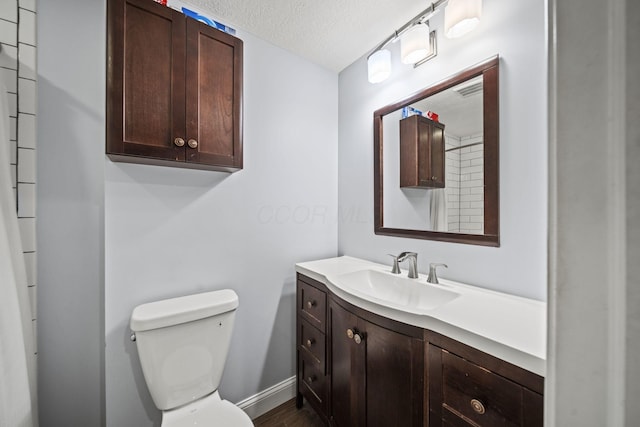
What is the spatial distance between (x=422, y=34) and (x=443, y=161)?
68 centimetres

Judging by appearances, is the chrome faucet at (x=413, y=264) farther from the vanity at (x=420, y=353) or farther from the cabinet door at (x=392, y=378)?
the cabinet door at (x=392, y=378)

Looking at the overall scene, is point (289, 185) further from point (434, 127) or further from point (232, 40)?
point (434, 127)

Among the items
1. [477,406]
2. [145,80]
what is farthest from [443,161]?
[145,80]

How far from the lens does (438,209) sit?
1.33 metres

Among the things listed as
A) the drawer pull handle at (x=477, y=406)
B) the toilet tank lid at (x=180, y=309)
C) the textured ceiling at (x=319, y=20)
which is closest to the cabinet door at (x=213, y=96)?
the textured ceiling at (x=319, y=20)

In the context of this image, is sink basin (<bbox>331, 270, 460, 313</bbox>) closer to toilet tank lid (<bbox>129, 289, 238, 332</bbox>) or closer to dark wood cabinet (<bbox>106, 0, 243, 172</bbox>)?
toilet tank lid (<bbox>129, 289, 238, 332</bbox>)

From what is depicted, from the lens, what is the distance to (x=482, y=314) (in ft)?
2.77

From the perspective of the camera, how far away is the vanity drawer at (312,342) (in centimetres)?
133

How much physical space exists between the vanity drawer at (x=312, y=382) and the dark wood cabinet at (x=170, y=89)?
1.23 meters

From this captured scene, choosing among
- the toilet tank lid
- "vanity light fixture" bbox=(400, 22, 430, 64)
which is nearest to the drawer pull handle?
the toilet tank lid

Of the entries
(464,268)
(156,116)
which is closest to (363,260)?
(464,268)

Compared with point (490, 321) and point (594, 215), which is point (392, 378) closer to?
point (490, 321)

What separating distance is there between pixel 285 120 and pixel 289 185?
18.3 inches

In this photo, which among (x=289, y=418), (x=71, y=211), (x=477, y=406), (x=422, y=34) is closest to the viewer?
(x=477, y=406)
